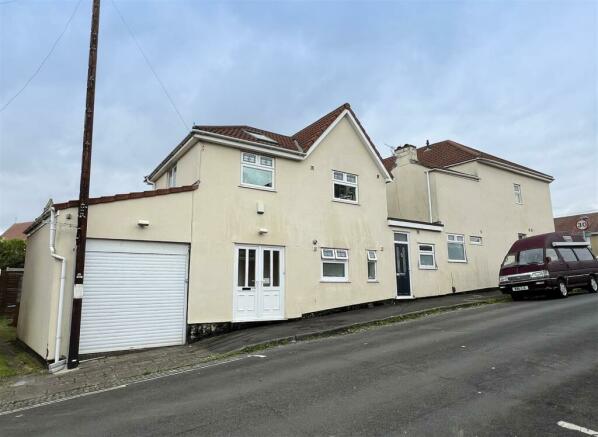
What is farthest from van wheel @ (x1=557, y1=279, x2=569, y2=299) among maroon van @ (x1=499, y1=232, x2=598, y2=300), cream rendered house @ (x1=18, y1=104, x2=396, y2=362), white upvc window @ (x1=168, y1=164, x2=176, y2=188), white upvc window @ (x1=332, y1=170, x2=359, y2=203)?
white upvc window @ (x1=168, y1=164, x2=176, y2=188)

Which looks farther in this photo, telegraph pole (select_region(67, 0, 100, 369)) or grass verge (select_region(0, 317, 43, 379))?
grass verge (select_region(0, 317, 43, 379))

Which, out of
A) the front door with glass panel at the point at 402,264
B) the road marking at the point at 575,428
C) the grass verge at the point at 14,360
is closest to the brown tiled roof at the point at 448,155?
the front door with glass panel at the point at 402,264

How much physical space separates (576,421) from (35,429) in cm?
686

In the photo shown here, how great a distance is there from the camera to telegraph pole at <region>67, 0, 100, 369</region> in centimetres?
980

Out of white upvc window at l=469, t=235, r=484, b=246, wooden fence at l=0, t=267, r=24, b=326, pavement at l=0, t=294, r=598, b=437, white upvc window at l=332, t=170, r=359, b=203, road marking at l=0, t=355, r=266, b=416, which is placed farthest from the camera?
white upvc window at l=469, t=235, r=484, b=246

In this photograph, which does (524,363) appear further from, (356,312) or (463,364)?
(356,312)

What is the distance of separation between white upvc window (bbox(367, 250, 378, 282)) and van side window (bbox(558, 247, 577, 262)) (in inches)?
287

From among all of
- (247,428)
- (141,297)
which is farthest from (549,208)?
(247,428)

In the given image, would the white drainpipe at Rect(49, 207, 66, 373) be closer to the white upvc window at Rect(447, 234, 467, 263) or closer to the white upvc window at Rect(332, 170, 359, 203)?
the white upvc window at Rect(332, 170, 359, 203)

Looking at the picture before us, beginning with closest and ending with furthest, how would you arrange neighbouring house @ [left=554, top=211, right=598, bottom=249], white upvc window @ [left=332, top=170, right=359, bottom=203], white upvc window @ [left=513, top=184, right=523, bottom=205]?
white upvc window @ [left=332, top=170, right=359, bottom=203]
white upvc window @ [left=513, top=184, right=523, bottom=205]
neighbouring house @ [left=554, top=211, right=598, bottom=249]

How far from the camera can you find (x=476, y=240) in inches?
840

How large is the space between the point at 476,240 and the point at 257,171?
42.0ft

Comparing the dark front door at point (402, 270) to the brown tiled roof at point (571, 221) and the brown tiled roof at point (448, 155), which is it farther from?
the brown tiled roof at point (571, 221)

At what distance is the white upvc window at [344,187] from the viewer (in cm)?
1648
